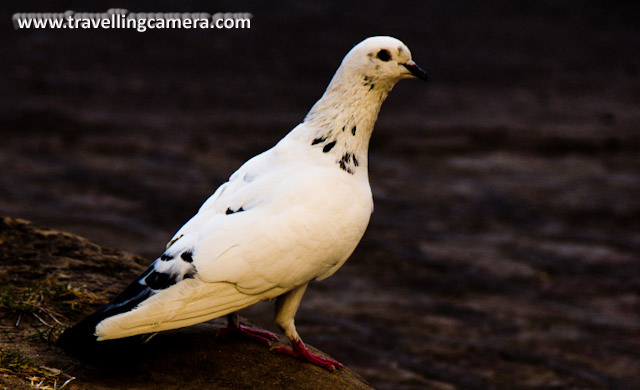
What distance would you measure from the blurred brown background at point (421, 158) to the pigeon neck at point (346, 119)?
9.02 feet

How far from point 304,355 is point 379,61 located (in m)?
1.78

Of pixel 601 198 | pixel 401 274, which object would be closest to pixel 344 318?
pixel 401 274

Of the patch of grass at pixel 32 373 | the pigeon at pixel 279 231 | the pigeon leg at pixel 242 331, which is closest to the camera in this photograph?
the patch of grass at pixel 32 373

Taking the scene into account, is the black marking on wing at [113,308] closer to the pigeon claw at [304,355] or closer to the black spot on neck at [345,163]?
the pigeon claw at [304,355]

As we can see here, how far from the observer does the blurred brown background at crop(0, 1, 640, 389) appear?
325 inches

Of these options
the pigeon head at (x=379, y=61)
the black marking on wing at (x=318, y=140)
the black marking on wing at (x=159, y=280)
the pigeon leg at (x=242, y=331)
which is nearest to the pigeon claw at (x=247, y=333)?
the pigeon leg at (x=242, y=331)

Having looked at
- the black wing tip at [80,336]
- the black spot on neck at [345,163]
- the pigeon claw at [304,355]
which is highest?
the black spot on neck at [345,163]

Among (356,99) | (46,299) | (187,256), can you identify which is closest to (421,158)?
(356,99)

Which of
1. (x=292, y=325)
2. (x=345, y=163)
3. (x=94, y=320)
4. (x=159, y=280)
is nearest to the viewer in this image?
(x=94, y=320)

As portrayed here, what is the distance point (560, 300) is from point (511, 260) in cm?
87

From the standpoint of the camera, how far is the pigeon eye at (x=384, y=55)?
511cm

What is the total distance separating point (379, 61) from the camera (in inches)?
201

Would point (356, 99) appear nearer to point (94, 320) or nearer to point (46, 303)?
point (94, 320)

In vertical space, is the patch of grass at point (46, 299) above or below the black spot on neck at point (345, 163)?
below
